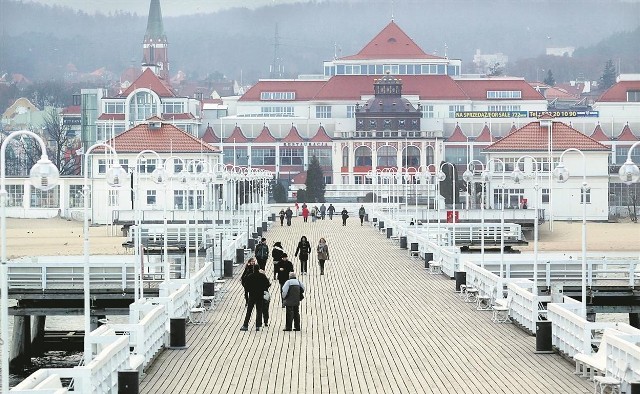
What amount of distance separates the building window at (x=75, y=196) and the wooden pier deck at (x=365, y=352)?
60.6 meters

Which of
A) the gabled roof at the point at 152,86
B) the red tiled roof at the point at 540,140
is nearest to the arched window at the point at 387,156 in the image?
the gabled roof at the point at 152,86

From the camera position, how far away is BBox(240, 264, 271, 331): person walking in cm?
2775

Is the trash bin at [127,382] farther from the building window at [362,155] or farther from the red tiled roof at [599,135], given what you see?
the red tiled roof at [599,135]

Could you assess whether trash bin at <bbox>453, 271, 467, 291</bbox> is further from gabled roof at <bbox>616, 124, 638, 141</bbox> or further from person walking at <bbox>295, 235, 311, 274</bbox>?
gabled roof at <bbox>616, 124, 638, 141</bbox>

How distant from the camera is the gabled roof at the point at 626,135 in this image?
138 meters

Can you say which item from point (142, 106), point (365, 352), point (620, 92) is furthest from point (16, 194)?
point (365, 352)

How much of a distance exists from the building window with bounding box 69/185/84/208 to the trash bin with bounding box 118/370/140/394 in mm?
76259

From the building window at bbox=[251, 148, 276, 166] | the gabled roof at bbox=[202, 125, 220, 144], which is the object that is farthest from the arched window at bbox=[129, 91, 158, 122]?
the building window at bbox=[251, 148, 276, 166]

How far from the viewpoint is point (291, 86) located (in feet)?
536

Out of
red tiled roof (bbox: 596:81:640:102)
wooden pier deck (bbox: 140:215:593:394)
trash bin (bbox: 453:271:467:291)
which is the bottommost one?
wooden pier deck (bbox: 140:215:593:394)

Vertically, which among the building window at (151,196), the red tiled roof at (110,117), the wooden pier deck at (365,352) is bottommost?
the wooden pier deck at (365,352)

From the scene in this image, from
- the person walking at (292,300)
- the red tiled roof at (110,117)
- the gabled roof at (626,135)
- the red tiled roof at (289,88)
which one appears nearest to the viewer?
the person walking at (292,300)

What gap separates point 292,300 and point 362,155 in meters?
109

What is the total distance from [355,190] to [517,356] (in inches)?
3481
